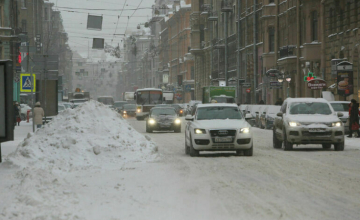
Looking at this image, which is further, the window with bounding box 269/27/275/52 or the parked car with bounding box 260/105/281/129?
the window with bounding box 269/27/275/52

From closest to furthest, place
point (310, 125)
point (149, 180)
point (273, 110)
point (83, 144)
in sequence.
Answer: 1. point (149, 180)
2. point (83, 144)
3. point (310, 125)
4. point (273, 110)

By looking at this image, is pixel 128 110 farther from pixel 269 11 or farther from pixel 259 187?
pixel 259 187

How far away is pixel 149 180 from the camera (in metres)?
13.3

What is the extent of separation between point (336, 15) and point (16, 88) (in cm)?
3284

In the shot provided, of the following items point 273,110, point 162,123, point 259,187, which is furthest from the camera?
point 273,110

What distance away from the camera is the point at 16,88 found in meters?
65.1

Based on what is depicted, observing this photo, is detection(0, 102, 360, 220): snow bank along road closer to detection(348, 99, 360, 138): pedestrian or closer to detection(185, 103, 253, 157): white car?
detection(185, 103, 253, 157): white car

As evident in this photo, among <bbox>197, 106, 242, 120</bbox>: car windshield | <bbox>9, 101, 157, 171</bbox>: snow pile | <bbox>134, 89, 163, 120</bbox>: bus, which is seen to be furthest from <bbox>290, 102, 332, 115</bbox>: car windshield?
<bbox>134, 89, 163, 120</bbox>: bus

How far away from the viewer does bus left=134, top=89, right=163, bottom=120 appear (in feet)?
211

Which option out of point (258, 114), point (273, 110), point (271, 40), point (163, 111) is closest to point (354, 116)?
point (273, 110)

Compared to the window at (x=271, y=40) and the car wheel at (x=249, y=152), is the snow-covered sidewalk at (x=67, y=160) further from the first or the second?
the window at (x=271, y=40)

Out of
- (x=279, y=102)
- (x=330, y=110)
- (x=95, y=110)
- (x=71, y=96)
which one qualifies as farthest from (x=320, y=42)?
(x=71, y=96)

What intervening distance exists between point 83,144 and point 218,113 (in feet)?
14.9

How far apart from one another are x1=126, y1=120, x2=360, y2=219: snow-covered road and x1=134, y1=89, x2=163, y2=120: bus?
44754mm
